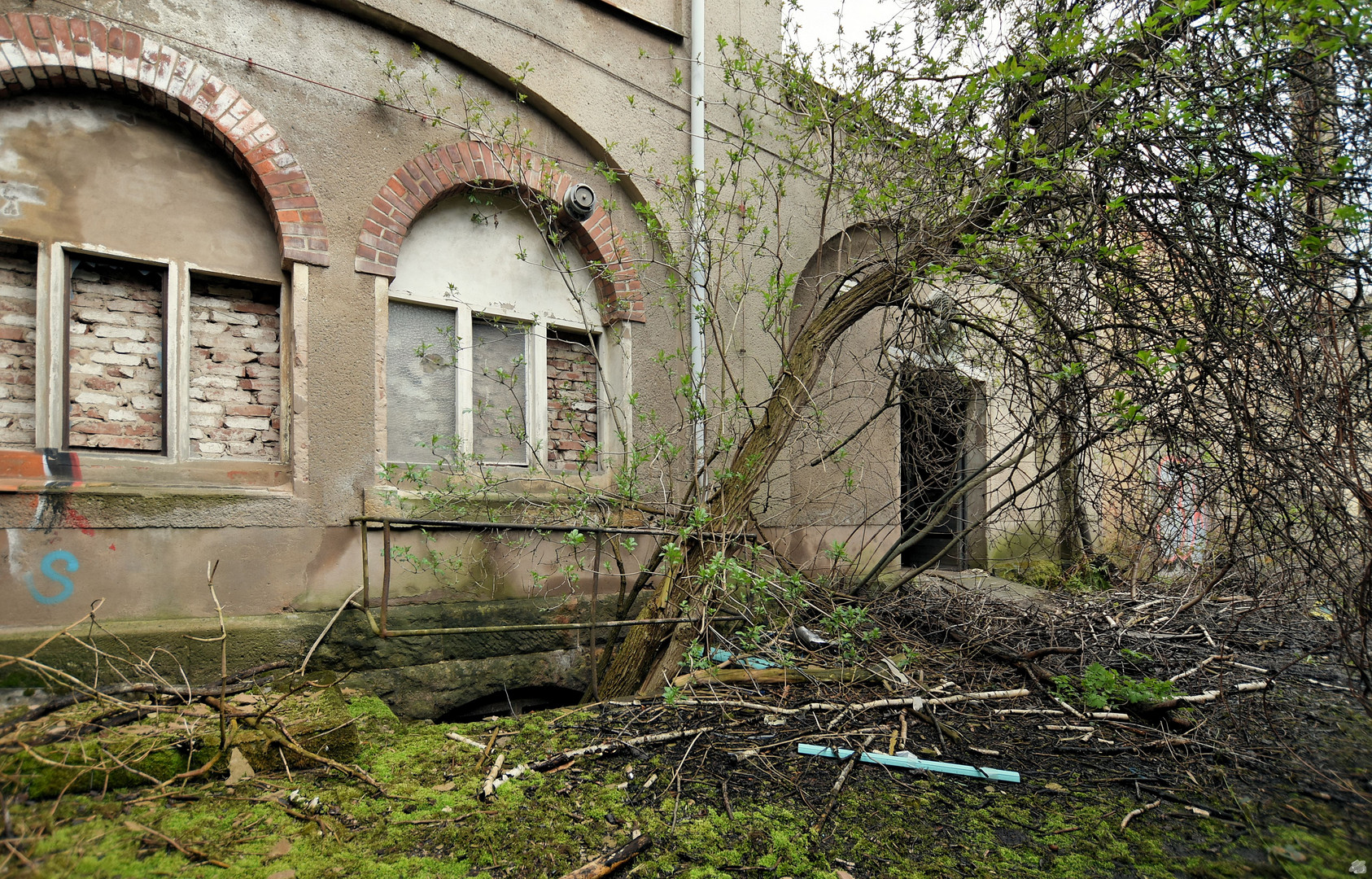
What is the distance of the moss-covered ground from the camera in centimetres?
245

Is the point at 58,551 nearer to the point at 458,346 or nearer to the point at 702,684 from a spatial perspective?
the point at 458,346

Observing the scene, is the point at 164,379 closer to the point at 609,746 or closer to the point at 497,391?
the point at 497,391

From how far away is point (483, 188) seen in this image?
A: 5.07m

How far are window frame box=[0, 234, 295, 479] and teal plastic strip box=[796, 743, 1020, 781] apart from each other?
343 cm

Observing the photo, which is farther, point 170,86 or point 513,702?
point 513,702

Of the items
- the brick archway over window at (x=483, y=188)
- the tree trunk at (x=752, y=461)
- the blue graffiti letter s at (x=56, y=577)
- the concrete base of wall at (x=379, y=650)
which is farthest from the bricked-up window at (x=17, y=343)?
the tree trunk at (x=752, y=461)

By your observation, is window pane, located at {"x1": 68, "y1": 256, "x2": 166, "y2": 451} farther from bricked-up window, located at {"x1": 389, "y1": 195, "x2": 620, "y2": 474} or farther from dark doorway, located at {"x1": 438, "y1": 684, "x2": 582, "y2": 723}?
dark doorway, located at {"x1": 438, "y1": 684, "x2": 582, "y2": 723}

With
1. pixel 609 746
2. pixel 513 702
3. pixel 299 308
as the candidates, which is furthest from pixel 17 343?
pixel 609 746

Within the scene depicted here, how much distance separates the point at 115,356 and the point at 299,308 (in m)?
0.97

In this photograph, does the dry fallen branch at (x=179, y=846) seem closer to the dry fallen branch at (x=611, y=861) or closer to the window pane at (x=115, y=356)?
the dry fallen branch at (x=611, y=861)

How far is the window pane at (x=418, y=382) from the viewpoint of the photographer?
4.91 m

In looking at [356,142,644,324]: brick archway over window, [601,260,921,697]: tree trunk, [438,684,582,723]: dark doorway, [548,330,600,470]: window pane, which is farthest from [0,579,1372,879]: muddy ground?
[356,142,644,324]: brick archway over window

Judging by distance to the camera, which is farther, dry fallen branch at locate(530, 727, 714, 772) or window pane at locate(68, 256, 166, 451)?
window pane at locate(68, 256, 166, 451)

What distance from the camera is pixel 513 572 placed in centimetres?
515
